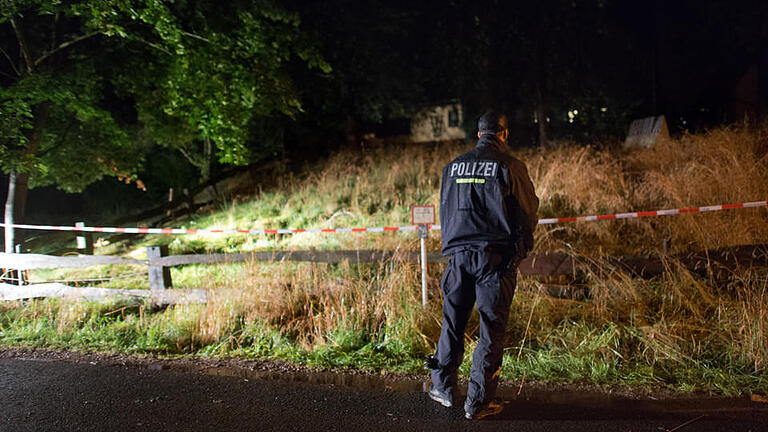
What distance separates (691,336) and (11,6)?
959cm

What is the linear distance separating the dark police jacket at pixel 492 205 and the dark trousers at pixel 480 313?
107 millimetres

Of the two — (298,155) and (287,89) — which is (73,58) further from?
(298,155)

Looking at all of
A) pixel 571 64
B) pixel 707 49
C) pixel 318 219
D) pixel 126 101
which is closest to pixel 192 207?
pixel 126 101

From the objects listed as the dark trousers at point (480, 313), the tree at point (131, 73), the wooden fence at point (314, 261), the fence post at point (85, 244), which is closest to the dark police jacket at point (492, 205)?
the dark trousers at point (480, 313)

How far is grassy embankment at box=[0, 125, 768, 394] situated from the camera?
4.30 metres

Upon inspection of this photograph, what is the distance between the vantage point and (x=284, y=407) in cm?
380

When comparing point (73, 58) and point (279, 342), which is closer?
point (279, 342)

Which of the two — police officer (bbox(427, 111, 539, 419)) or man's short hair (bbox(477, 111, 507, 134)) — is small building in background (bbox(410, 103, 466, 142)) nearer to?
man's short hair (bbox(477, 111, 507, 134))

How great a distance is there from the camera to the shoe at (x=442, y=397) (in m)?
3.69

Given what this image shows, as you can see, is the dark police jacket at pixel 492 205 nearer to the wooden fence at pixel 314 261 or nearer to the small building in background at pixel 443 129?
the wooden fence at pixel 314 261

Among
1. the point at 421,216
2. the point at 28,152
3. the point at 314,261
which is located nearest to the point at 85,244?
the point at 28,152

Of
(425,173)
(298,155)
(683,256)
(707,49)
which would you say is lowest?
(683,256)

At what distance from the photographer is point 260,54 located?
31.2ft

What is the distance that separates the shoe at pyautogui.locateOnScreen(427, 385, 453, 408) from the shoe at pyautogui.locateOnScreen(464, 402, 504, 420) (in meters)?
0.16
